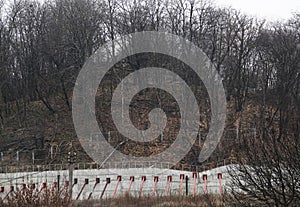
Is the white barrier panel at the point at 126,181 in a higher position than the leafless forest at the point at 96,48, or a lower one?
lower

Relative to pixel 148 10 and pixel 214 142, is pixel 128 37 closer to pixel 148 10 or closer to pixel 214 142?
pixel 148 10

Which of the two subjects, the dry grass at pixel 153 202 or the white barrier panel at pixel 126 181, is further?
the white barrier panel at pixel 126 181

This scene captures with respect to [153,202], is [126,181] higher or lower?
higher

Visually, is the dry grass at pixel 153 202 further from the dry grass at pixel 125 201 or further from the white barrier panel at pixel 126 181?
the white barrier panel at pixel 126 181

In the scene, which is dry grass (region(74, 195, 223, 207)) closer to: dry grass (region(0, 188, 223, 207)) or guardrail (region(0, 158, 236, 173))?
dry grass (region(0, 188, 223, 207))

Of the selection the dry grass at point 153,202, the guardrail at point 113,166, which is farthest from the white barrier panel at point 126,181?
the dry grass at point 153,202

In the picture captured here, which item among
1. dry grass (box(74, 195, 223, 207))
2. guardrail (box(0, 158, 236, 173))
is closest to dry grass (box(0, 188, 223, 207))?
dry grass (box(74, 195, 223, 207))

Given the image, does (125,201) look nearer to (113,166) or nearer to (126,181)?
(126,181)

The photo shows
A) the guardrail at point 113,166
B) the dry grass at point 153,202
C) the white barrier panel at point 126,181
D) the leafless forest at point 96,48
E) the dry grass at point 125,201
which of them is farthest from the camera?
the leafless forest at point 96,48

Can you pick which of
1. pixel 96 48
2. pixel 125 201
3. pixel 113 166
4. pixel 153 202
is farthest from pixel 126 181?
pixel 96 48

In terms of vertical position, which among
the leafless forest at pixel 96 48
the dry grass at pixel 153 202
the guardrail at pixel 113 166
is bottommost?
the dry grass at pixel 153 202

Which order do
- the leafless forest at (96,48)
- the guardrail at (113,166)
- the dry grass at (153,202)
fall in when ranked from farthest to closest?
the leafless forest at (96,48) < the guardrail at (113,166) < the dry grass at (153,202)

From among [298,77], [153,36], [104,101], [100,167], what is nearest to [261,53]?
[298,77]

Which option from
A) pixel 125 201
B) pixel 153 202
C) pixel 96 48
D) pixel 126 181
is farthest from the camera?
pixel 96 48
